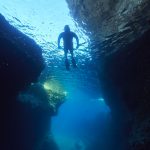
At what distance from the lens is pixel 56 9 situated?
1513cm

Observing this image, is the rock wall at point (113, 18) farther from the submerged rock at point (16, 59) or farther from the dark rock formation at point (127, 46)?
the submerged rock at point (16, 59)

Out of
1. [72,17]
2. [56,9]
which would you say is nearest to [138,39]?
[72,17]

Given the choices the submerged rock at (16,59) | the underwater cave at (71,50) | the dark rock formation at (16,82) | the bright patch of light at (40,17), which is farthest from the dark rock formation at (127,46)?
the dark rock formation at (16,82)

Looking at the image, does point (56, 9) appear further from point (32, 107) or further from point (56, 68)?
point (56, 68)

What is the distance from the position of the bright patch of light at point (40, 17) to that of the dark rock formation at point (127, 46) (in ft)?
2.90

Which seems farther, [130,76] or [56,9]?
[130,76]

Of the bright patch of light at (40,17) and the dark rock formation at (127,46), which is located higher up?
the bright patch of light at (40,17)

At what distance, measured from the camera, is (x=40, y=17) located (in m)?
15.8

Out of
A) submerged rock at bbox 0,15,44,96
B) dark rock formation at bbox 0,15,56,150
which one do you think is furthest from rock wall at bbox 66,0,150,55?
dark rock formation at bbox 0,15,56,150

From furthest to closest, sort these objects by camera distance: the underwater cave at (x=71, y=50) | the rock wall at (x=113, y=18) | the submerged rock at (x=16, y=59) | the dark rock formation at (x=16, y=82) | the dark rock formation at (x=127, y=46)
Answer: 1. the dark rock formation at (x=16, y=82)
2. the submerged rock at (x=16, y=59)
3. the underwater cave at (x=71, y=50)
4. the dark rock formation at (x=127, y=46)
5. the rock wall at (x=113, y=18)

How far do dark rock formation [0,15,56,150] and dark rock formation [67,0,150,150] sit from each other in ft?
13.8

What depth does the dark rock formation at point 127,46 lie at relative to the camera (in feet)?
42.0

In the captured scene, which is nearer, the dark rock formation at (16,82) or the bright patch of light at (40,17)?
the bright patch of light at (40,17)

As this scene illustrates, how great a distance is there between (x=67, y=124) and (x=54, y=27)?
137m
